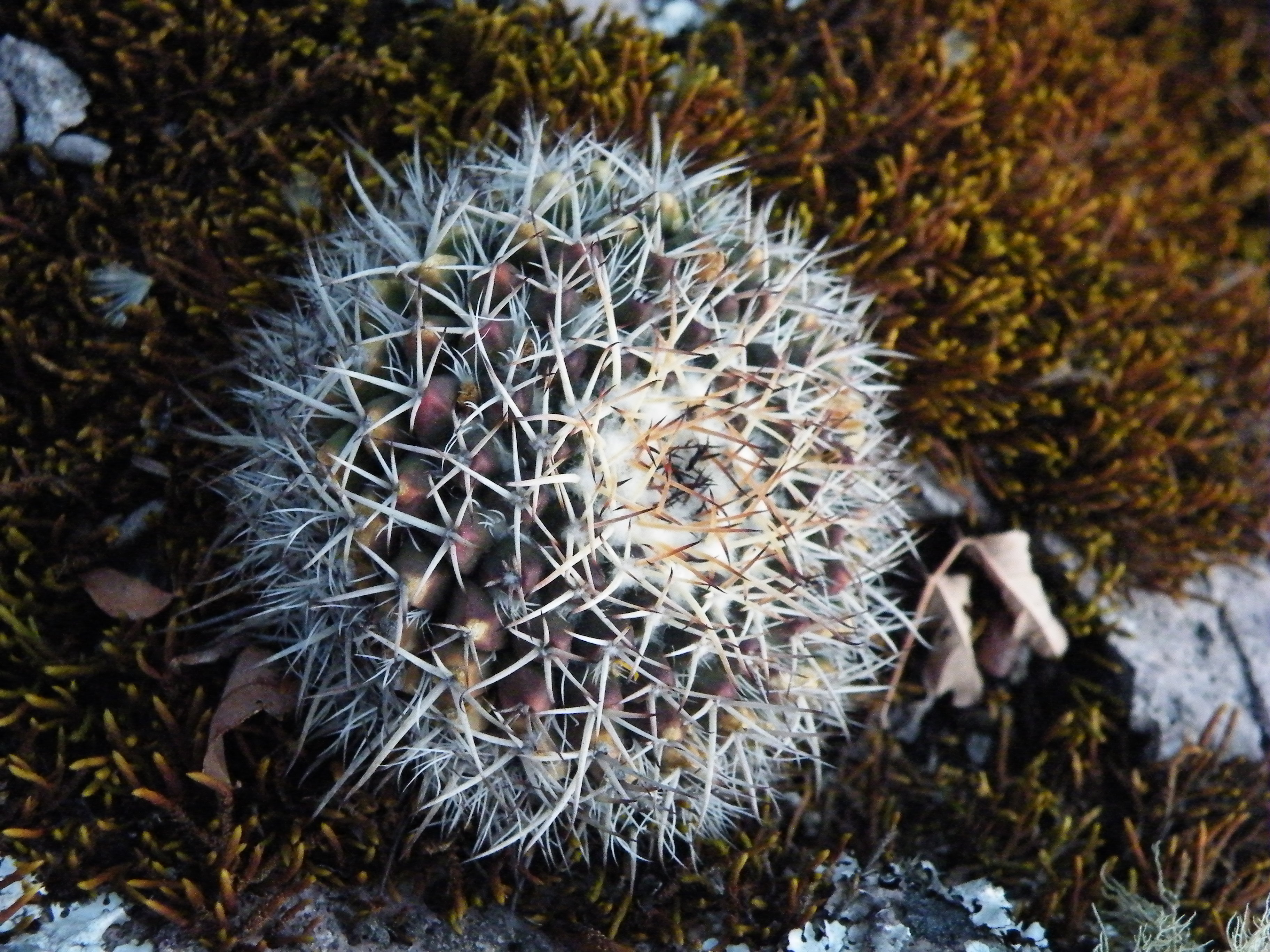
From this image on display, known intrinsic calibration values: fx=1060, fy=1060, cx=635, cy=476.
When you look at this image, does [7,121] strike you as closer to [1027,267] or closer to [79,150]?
[79,150]

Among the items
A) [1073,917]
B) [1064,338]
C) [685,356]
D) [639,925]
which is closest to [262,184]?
[685,356]

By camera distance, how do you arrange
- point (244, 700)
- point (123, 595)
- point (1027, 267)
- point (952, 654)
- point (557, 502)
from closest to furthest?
point (557, 502)
point (244, 700)
point (123, 595)
point (952, 654)
point (1027, 267)

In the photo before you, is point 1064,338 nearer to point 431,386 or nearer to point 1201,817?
point 1201,817

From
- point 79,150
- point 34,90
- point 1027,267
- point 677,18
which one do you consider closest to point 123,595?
point 79,150

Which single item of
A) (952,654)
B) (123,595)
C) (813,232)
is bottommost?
(123,595)

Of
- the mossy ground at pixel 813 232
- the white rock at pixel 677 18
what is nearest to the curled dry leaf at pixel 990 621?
the mossy ground at pixel 813 232

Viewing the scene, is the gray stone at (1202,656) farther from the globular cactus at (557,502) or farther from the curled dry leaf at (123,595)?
the curled dry leaf at (123,595)

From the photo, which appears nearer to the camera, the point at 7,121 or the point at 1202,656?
the point at 7,121

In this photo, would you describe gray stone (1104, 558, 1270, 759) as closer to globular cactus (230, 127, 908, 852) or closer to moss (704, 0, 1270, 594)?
moss (704, 0, 1270, 594)
